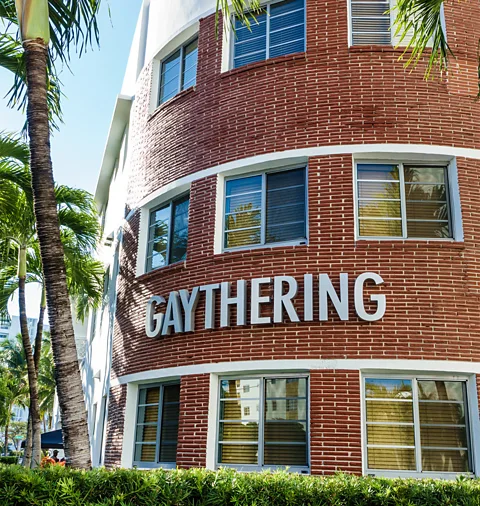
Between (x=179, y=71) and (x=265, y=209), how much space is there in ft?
16.1

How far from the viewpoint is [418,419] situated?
1048 cm

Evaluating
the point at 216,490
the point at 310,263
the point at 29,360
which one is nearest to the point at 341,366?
the point at 310,263

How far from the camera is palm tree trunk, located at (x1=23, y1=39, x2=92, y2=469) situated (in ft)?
26.7

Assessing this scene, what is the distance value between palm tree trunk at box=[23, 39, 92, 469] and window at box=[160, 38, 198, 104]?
5.65 m

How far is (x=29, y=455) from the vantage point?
1864 cm

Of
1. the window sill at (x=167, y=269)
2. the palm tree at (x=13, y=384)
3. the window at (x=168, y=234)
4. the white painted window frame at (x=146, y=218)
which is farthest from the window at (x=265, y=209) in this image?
the palm tree at (x=13, y=384)

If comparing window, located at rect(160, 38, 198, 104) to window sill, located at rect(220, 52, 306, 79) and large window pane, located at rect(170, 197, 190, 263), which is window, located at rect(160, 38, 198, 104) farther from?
large window pane, located at rect(170, 197, 190, 263)

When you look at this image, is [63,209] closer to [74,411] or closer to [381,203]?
[381,203]

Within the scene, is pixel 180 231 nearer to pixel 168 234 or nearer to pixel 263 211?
pixel 168 234

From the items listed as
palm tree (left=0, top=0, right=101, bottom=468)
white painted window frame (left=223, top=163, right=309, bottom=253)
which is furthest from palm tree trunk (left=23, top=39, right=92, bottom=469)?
white painted window frame (left=223, top=163, right=309, bottom=253)

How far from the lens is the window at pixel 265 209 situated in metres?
12.2

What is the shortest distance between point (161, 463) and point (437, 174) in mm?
7427

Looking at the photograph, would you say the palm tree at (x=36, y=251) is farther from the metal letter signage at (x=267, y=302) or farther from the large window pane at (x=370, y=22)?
the large window pane at (x=370, y=22)

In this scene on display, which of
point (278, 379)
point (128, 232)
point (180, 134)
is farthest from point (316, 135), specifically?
point (128, 232)
